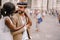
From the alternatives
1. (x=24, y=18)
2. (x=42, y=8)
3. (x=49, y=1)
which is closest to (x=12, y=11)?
(x=24, y=18)

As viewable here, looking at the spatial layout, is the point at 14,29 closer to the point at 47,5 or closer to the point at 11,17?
the point at 11,17

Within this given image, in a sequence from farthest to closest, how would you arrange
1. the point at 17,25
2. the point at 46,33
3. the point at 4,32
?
1. the point at 46,33
2. the point at 17,25
3. the point at 4,32

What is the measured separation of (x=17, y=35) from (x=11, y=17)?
0.61 m

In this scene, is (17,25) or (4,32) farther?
(17,25)

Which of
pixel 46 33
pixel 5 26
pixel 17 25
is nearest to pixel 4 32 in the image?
pixel 5 26

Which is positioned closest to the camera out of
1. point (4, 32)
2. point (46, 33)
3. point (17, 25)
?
point (4, 32)

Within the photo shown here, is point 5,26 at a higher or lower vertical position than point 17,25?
higher

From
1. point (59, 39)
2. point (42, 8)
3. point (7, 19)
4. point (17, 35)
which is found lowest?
point (42, 8)

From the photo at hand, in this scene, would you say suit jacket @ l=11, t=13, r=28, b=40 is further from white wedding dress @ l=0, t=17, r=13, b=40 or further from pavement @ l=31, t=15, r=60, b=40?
pavement @ l=31, t=15, r=60, b=40

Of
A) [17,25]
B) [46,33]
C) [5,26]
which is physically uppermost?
[5,26]

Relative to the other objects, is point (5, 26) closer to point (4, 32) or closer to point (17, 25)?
point (4, 32)

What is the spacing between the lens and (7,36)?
4496 mm

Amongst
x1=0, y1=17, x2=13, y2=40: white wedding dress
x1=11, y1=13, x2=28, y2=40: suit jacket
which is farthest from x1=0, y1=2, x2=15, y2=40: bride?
x1=11, y1=13, x2=28, y2=40: suit jacket

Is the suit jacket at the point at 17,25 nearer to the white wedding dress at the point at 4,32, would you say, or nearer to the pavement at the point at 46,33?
the white wedding dress at the point at 4,32
